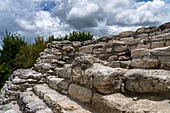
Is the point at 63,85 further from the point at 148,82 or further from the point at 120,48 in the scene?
the point at 148,82

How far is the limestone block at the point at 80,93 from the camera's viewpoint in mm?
2339

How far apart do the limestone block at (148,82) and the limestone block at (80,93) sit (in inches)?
33.4

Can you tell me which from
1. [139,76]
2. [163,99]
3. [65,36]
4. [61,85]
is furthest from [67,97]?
[65,36]

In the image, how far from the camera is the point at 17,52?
1055cm

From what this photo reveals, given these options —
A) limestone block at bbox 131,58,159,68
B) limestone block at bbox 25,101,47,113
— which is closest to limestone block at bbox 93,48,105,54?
limestone block at bbox 131,58,159,68

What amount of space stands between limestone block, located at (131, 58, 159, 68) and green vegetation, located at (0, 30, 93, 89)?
22.6 ft

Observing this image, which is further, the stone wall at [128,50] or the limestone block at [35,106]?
the limestone block at [35,106]

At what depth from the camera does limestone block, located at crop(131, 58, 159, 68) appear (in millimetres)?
1947

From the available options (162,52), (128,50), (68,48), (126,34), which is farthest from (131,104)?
(68,48)

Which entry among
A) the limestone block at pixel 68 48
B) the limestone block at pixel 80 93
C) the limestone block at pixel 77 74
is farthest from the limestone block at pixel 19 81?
the limestone block at pixel 77 74

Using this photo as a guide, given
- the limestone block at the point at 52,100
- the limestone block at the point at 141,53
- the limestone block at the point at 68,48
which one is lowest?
the limestone block at the point at 52,100

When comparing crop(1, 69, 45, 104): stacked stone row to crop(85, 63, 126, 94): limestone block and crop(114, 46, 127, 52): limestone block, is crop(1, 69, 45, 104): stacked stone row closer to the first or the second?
crop(114, 46, 127, 52): limestone block

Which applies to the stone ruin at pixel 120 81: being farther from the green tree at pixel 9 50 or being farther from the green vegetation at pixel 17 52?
the green tree at pixel 9 50

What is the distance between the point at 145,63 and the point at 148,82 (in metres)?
0.54
